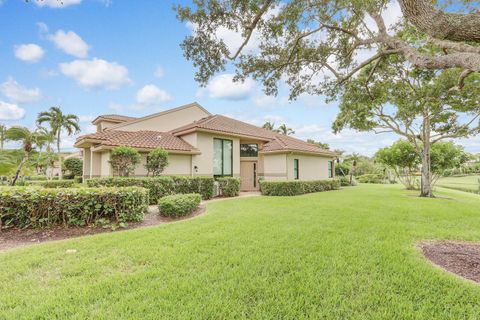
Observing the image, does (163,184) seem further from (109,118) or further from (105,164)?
(109,118)

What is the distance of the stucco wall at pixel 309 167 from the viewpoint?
685 inches

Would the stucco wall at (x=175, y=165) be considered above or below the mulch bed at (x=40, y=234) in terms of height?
above

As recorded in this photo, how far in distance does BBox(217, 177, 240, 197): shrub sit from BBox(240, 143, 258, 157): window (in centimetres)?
477

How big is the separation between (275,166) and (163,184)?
368 inches

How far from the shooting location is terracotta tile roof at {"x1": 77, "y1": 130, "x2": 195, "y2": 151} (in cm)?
1270

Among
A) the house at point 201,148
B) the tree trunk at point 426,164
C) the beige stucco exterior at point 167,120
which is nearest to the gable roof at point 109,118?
the house at point 201,148

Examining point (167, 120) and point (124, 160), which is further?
point (167, 120)

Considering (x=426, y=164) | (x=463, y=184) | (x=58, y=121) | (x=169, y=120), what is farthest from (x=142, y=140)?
(x=463, y=184)

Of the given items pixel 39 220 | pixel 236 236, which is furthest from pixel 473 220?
pixel 39 220

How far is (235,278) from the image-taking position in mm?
3365

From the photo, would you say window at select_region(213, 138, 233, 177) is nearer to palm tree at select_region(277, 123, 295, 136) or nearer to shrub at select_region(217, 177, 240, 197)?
shrub at select_region(217, 177, 240, 197)

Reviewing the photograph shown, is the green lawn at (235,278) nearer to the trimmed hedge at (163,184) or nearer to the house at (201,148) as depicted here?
the trimmed hedge at (163,184)

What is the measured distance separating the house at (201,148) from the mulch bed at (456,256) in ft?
38.2

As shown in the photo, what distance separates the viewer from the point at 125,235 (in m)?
5.69
